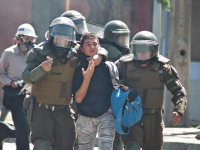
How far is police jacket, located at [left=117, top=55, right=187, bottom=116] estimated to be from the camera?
5.41 m

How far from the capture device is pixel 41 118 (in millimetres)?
5289

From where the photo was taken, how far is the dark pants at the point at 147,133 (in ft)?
17.5

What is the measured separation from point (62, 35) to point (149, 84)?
1.09 m

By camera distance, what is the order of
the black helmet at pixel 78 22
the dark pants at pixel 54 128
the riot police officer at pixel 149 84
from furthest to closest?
1. the black helmet at pixel 78 22
2. the riot police officer at pixel 149 84
3. the dark pants at pixel 54 128

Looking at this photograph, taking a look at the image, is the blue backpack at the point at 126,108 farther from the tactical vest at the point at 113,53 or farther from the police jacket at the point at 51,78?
the tactical vest at the point at 113,53

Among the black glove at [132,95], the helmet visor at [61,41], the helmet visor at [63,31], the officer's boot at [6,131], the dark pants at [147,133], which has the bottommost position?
the officer's boot at [6,131]

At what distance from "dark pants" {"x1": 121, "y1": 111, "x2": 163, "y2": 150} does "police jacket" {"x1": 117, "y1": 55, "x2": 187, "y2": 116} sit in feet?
0.45

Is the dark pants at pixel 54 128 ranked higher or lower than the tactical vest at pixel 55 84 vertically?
lower

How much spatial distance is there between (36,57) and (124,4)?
11549 mm

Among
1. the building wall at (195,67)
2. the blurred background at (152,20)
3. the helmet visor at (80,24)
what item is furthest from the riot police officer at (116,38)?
the building wall at (195,67)

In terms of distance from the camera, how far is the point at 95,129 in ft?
16.9

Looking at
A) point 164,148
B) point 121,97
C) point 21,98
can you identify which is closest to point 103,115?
point 121,97

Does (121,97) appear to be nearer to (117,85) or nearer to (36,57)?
(117,85)

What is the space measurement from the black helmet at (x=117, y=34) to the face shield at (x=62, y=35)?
1.68 m
